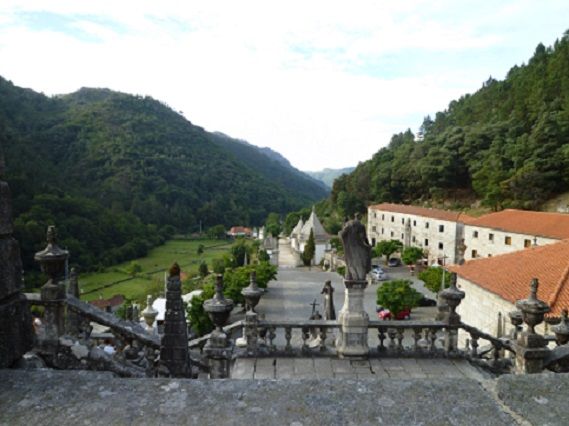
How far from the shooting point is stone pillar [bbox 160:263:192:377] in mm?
5422

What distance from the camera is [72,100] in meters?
142

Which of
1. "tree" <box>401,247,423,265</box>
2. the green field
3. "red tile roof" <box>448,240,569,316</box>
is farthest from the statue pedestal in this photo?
the green field

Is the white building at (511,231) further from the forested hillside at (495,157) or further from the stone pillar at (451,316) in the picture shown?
the stone pillar at (451,316)

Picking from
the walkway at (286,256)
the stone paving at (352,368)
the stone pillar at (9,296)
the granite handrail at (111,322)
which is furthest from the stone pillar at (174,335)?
the walkway at (286,256)

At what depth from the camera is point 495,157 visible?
55875mm

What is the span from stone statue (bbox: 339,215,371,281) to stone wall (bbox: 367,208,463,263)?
3724 cm

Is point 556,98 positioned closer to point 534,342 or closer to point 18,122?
point 534,342

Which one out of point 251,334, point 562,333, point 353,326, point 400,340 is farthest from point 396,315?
point 251,334

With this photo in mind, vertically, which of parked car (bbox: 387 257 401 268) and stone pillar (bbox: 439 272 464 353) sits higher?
stone pillar (bbox: 439 272 464 353)

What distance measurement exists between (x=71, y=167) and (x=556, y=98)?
96.1 meters

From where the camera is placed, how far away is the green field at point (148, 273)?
49562mm

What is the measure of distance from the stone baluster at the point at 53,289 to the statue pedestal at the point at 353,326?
5.34 m

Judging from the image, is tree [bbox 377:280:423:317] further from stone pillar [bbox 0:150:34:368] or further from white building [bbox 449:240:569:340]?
stone pillar [bbox 0:150:34:368]

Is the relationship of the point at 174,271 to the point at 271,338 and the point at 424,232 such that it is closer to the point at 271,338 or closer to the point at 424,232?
the point at 271,338
